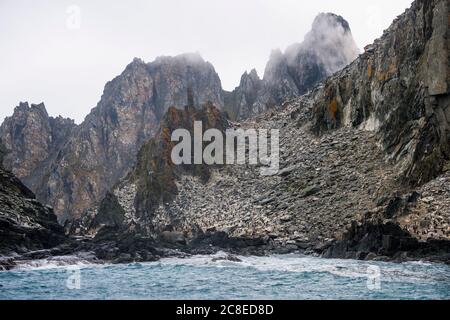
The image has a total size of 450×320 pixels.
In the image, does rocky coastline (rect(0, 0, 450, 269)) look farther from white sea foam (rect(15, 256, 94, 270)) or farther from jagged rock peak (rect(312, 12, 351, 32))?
jagged rock peak (rect(312, 12, 351, 32))

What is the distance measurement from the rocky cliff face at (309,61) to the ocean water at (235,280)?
328 ft

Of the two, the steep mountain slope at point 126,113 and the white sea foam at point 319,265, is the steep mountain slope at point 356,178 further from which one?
the steep mountain slope at point 126,113

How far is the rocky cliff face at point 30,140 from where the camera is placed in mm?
170250

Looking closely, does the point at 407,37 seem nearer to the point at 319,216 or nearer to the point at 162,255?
the point at 319,216

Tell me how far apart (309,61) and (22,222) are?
4082 inches

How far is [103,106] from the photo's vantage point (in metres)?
179

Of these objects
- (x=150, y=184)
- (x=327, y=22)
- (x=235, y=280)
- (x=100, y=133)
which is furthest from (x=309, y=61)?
(x=235, y=280)

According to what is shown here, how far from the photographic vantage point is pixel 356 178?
191 feet

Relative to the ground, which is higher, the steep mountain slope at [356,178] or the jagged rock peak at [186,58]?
the jagged rock peak at [186,58]

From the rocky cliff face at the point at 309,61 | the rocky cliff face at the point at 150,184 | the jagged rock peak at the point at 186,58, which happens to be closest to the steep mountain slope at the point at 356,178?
the rocky cliff face at the point at 150,184

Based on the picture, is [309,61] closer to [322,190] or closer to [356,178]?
[322,190]

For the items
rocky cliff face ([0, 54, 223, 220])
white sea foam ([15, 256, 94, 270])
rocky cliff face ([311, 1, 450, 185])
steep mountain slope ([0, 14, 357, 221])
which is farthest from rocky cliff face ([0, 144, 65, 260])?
rocky cliff face ([0, 54, 223, 220])
